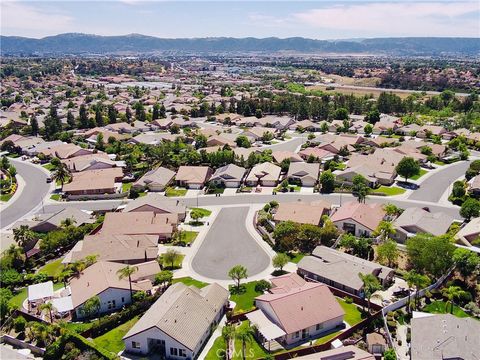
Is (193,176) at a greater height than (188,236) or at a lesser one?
greater

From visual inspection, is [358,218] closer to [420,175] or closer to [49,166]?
[420,175]

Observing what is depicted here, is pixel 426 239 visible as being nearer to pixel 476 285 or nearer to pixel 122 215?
pixel 476 285

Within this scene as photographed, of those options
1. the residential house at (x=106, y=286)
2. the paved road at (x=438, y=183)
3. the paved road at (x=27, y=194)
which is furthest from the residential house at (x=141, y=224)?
the paved road at (x=438, y=183)

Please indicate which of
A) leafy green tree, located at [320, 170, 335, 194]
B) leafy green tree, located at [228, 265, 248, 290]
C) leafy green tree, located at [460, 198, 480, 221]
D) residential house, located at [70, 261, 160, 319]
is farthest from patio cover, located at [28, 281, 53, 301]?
leafy green tree, located at [460, 198, 480, 221]

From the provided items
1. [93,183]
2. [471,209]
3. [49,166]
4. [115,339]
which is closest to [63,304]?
[115,339]

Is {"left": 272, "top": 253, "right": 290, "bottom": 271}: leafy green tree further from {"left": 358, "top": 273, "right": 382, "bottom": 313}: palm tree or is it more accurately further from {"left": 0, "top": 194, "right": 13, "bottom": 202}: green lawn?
{"left": 0, "top": 194, "right": 13, "bottom": 202}: green lawn

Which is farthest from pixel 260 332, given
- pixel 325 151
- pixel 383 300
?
pixel 325 151

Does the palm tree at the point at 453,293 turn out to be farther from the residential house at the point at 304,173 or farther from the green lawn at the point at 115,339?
the residential house at the point at 304,173
